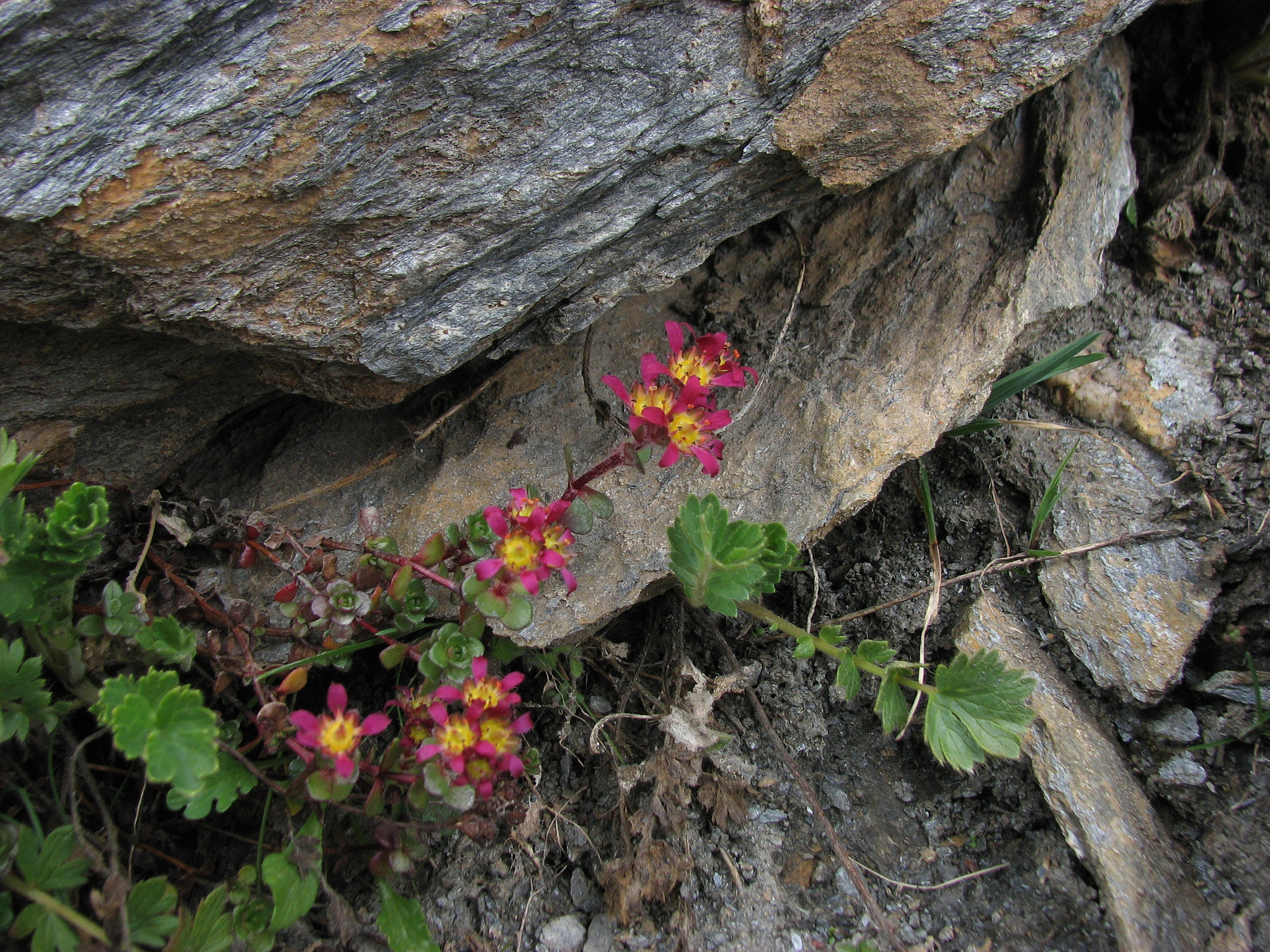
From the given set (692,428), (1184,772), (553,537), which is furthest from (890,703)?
(553,537)

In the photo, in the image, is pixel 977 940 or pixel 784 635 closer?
pixel 977 940

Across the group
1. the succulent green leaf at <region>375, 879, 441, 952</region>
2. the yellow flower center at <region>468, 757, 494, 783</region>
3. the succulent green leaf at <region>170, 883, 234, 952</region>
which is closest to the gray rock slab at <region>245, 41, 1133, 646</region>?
the yellow flower center at <region>468, 757, 494, 783</region>

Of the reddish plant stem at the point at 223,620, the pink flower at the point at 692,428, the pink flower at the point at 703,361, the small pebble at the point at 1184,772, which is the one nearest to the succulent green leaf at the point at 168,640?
the reddish plant stem at the point at 223,620

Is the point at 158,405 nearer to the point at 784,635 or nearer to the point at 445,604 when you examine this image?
the point at 445,604

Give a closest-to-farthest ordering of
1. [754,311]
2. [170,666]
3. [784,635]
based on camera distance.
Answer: [170,666] → [784,635] → [754,311]

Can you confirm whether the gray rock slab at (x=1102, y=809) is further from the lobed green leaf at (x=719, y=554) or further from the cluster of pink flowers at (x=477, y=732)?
the cluster of pink flowers at (x=477, y=732)

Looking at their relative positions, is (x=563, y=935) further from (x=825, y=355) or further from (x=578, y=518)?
(x=825, y=355)

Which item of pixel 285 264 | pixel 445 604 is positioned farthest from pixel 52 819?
pixel 285 264
